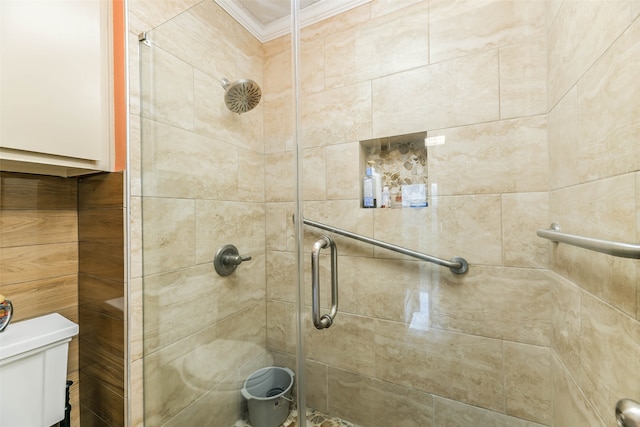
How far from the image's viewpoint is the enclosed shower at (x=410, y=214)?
2.86ft

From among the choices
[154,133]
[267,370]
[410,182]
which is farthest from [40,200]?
[410,182]

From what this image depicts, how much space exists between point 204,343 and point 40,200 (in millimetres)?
761

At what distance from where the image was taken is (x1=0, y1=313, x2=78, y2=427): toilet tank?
680mm

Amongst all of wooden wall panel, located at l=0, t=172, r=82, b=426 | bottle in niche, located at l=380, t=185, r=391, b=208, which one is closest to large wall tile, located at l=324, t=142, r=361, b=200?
bottle in niche, located at l=380, t=185, r=391, b=208

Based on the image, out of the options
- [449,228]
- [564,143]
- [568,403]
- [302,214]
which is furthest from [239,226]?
[568,403]

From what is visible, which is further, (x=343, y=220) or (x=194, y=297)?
(x=343, y=220)

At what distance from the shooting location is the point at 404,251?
3.61 ft

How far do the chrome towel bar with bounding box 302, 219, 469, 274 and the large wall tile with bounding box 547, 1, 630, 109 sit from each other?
2.08ft

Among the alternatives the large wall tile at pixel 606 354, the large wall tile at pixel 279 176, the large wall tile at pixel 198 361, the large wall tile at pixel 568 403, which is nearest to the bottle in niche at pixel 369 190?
the large wall tile at pixel 279 176

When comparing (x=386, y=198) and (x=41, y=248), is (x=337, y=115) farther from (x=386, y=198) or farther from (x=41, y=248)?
(x=41, y=248)

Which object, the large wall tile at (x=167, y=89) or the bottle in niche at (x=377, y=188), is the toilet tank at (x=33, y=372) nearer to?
the large wall tile at (x=167, y=89)

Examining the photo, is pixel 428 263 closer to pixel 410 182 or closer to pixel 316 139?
pixel 410 182

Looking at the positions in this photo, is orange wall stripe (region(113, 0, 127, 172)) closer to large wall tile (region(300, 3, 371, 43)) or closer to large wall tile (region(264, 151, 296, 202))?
large wall tile (region(264, 151, 296, 202))

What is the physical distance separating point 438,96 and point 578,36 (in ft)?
1.35
